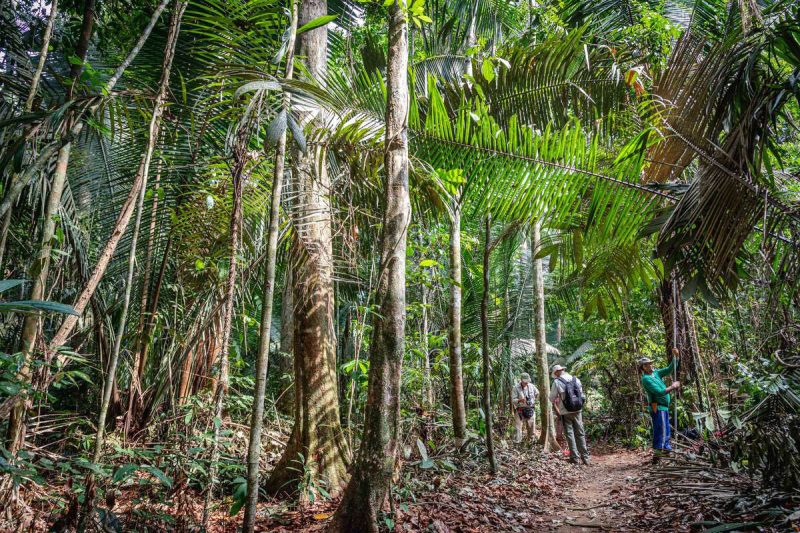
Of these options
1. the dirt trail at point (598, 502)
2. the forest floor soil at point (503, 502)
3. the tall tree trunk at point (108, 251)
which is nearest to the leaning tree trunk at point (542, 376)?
the dirt trail at point (598, 502)

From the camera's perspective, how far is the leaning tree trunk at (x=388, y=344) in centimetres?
258

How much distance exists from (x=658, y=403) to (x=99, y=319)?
22.0ft

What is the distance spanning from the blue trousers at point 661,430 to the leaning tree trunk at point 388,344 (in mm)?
5162

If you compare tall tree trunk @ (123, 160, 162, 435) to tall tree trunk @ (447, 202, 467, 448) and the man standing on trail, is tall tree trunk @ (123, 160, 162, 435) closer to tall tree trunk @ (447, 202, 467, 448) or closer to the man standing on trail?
tall tree trunk @ (447, 202, 467, 448)

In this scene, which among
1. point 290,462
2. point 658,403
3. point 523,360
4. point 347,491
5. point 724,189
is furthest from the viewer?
point 523,360

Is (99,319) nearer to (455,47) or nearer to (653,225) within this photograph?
(653,225)

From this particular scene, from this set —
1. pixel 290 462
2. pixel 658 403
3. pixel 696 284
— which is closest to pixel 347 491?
pixel 290 462

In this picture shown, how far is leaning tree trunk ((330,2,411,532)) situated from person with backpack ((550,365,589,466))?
5872mm

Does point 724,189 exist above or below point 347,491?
above

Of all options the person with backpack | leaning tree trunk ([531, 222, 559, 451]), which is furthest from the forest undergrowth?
leaning tree trunk ([531, 222, 559, 451])

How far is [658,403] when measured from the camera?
20.8ft

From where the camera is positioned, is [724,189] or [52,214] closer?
[52,214]

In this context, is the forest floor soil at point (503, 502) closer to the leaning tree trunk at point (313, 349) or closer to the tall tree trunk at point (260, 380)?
the leaning tree trunk at point (313, 349)

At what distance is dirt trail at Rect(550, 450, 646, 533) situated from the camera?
3.89 meters
